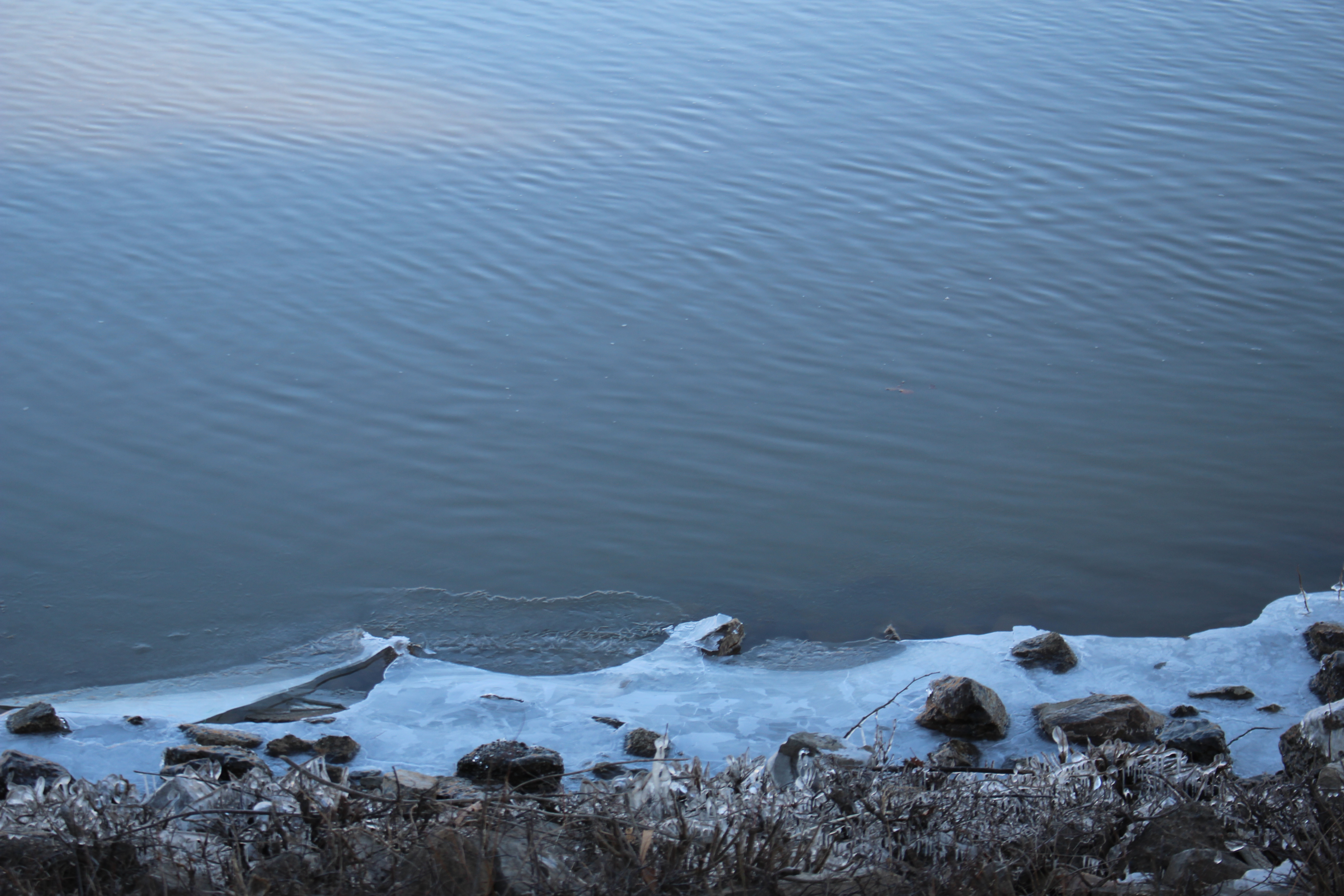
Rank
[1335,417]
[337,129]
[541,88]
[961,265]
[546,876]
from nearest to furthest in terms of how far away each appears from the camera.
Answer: [546,876] → [1335,417] → [961,265] → [337,129] → [541,88]

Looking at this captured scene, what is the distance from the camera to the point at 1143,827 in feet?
11.5

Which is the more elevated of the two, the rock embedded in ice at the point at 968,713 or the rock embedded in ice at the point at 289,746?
the rock embedded in ice at the point at 289,746

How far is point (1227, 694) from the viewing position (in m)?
5.28

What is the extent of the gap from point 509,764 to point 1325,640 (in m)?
3.70

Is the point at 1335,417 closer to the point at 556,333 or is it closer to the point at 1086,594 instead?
the point at 1086,594

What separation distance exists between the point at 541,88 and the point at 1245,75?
798 centimetres

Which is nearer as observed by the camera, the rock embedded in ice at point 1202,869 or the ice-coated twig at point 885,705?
the rock embedded in ice at point 1202,869

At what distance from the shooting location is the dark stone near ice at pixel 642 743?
4820mm

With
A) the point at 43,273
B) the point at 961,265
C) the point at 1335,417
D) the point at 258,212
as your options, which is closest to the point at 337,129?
the point at 258,212

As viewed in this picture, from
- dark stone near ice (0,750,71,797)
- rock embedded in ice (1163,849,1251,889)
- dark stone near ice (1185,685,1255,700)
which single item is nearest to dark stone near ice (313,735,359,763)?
dark stone near ice (0,750,71,797)

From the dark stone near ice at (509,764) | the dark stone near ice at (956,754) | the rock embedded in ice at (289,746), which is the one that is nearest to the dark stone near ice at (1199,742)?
the dark stone near ice at (956,754)

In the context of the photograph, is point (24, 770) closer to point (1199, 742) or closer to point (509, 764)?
point (509, 764)

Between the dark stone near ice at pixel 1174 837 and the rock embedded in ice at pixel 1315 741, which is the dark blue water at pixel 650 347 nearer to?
the rock embedded in ice at pixel 1315 741

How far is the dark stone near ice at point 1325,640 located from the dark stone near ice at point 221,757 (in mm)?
4497
